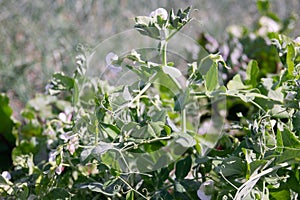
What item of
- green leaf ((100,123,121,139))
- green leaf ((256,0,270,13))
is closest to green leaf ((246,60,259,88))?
green leaf ((100,123,121,139))

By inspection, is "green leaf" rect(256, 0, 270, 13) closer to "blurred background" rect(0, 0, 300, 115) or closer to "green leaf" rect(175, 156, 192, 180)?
"blurred background" rect(0, 0, 300, 115)

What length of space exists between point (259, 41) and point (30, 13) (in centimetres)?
139

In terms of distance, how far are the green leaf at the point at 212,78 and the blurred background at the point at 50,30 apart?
1225 mm

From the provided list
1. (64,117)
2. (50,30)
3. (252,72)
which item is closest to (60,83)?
(64,117)

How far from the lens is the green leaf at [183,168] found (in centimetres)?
82

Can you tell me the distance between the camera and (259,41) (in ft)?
5.08

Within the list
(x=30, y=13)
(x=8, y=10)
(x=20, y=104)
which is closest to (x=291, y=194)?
(x=20, y=104)

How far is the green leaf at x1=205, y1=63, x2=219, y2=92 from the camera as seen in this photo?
2.37 feet

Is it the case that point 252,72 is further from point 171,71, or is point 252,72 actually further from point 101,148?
point 101,148

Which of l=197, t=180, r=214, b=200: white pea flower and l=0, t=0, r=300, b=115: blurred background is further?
l=0, t=0, r=300, b=115: blurred background

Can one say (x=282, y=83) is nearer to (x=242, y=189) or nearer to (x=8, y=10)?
(x=242, y=189)

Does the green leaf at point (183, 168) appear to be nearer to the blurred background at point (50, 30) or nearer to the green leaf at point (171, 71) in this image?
the green leaf at point (171, 71)

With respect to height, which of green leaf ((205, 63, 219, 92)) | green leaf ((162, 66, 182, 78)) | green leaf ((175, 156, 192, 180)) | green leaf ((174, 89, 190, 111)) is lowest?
green leaf ((175, 156, 192, 180))

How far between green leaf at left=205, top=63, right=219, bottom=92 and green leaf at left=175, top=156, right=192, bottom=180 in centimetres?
13
